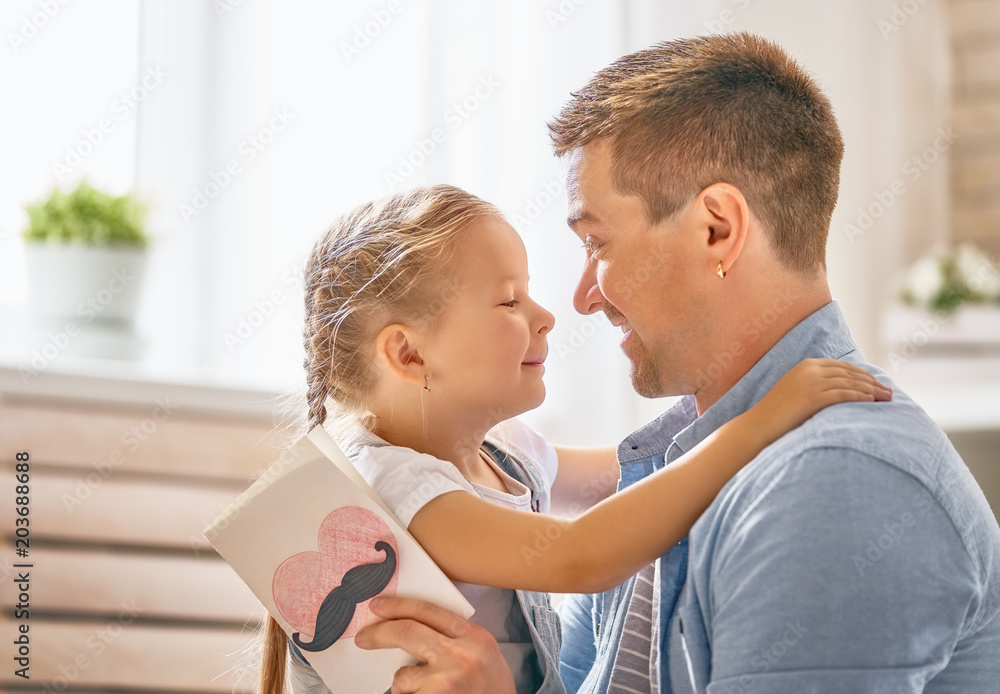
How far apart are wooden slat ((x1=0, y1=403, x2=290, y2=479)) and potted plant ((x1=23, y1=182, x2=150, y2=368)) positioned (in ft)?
0.72

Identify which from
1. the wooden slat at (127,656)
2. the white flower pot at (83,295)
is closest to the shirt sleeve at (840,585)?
the wooden slat at (127,656)

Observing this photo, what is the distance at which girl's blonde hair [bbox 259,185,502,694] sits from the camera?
1.24 meters

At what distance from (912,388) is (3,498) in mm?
2893

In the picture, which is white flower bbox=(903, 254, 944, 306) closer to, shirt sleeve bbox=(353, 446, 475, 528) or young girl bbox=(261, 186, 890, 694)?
young girl bbox=(261, 186, 890, 694)

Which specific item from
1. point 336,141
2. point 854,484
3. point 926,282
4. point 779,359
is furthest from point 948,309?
point 854,484

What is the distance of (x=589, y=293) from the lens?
1302 mm

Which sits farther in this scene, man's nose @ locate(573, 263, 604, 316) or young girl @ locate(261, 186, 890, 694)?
man's nose @ locate(573, 263, 604, 316)

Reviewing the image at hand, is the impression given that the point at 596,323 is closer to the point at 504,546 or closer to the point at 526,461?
the point at 526,461

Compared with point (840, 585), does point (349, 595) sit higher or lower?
lower

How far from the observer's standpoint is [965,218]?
345 cm

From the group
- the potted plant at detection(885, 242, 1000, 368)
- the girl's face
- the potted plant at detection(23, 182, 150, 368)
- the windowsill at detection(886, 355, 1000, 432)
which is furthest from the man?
the potted plant at detection(885, 242, 1000, 368)

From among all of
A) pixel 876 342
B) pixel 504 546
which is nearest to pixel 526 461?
pixel 504 546

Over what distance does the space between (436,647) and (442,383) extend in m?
0.36

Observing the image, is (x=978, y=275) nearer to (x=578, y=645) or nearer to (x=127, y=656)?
(x=578, y=645)
